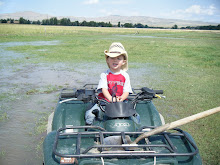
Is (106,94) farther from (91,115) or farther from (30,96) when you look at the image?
(30,96)

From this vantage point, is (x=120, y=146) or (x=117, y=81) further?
(x=117, y=81)

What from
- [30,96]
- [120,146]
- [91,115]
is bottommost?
[30,96]

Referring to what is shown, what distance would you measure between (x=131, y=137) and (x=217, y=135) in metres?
2.81

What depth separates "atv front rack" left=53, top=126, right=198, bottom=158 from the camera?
2.13m

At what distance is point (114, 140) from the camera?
255 cm

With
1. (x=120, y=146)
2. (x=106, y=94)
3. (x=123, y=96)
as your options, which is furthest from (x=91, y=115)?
(x=120, y=146)

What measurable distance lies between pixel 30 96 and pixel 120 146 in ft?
18.4

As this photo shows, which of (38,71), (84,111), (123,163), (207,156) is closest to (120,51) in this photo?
(84,111)

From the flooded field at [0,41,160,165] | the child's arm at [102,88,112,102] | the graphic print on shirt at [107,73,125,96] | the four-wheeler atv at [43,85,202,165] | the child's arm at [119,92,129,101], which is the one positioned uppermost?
the graphic print on shirt at [107,73,125,96]

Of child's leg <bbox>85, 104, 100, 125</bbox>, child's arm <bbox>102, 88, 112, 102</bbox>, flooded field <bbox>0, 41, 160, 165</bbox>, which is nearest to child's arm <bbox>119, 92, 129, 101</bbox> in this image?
child's arm <bbox>102, 88, 112, 102</bbox>

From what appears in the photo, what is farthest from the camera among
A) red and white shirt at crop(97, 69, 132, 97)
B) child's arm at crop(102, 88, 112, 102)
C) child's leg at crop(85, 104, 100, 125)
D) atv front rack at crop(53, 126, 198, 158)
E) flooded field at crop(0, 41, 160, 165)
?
flooded field at crop(0, 41, 160, 165)

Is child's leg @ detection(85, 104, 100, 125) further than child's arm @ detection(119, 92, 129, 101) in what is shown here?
No

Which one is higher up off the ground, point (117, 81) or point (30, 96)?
point (117, 81)

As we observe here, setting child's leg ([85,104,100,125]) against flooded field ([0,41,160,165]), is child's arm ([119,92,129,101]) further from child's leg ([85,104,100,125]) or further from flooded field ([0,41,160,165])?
flooded field ([0,41,160,165])
